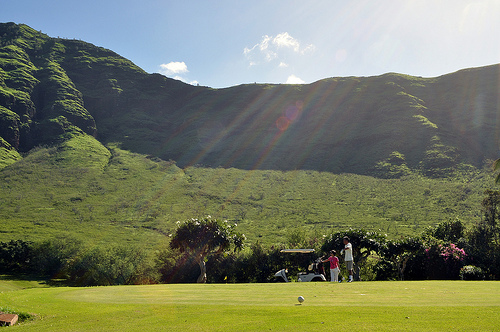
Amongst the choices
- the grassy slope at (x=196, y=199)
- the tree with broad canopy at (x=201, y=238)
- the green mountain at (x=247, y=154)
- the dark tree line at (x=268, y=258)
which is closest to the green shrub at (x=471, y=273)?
the dark tree line at (x=268, y=258)

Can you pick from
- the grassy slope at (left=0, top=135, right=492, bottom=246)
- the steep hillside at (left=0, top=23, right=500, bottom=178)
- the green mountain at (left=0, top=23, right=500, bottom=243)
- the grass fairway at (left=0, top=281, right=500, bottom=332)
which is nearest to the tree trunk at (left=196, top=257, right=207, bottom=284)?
the grass fairway at (left=0, top=281, right=500, bottom=332)

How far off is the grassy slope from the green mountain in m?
0.53

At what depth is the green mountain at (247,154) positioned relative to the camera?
285 feet

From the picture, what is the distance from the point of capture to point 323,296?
40.3 feet

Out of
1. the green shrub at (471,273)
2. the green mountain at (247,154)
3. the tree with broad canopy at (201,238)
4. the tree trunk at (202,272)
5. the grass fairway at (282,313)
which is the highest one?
the green mountain at (247,154)

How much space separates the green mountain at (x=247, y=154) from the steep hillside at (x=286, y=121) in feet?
2.18

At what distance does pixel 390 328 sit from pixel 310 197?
93.3 m

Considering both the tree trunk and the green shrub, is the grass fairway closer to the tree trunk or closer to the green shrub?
the green shrub

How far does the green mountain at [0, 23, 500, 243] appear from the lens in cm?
8688

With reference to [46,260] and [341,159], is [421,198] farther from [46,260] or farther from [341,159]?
[46,260]

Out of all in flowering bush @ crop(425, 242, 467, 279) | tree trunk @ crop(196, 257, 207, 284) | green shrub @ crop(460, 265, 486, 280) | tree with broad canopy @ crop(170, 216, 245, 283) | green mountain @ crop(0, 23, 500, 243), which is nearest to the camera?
green shrub @ crop(460, 265, 486, 280)

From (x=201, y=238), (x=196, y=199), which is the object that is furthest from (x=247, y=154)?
(x=201, y=238)

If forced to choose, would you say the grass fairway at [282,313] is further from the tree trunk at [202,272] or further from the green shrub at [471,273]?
the tree trunk at [202,272]

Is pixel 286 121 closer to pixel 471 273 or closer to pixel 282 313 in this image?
pixel 471 273
